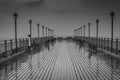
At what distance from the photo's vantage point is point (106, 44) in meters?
17.7

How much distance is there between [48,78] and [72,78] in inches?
38.2

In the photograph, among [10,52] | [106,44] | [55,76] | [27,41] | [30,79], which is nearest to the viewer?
[30,79]

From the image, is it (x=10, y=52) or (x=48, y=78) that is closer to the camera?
(x=48, y=78)

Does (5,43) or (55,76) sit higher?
(5,43)

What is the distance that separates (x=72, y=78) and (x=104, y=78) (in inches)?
50.3

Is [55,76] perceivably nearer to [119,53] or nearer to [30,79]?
[30,79]

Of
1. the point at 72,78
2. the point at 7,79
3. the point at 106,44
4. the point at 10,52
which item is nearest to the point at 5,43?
the point at 10,52

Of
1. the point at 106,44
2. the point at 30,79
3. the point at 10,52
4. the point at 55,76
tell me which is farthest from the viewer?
the point at 106,44

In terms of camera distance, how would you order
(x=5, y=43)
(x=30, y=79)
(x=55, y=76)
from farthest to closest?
(x=5, y=43)
(x=55, y=76)
(x=30, y=79)

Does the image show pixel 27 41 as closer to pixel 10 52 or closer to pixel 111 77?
pixel 10 52

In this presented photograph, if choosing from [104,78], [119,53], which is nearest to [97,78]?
[104,78]

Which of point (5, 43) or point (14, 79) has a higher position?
point (5, 43)

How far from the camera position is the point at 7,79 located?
6629mm

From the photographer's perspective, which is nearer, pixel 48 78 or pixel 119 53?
pixel 48 78
